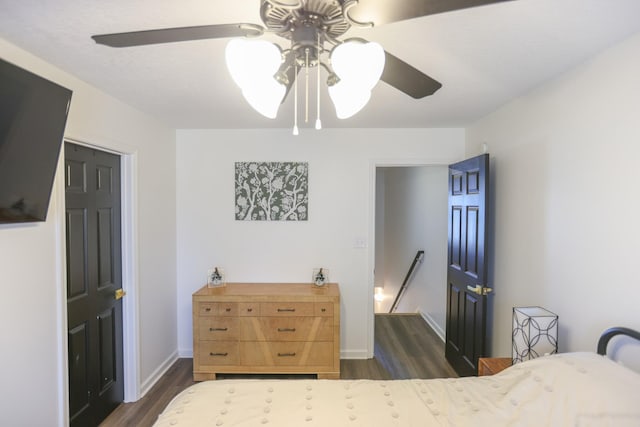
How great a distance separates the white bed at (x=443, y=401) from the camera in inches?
47.4

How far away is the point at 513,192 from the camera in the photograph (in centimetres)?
243

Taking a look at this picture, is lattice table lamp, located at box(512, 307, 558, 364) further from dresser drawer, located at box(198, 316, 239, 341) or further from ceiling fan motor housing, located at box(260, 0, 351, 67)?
dresser drawer, located at box(198, 316, 239, 341)

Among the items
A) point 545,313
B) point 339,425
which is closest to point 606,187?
point 545,313

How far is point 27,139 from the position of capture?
57.0 inches

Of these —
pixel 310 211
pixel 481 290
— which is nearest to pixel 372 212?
pixel 310 211

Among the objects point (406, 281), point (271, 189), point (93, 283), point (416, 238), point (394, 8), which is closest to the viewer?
point (394, 8)

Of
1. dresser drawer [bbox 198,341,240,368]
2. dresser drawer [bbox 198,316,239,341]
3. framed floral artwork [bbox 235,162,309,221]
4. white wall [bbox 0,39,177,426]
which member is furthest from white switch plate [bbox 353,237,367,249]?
white wall [bbox 0,39,177,426]

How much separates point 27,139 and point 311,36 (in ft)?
4.54

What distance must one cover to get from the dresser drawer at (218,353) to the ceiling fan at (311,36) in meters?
2.49

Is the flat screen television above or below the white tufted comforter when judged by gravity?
above

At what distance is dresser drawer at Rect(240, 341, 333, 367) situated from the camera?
2936 millimetres

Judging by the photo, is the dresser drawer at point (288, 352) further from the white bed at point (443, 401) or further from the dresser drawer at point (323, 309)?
the white bed at point (443, 401)

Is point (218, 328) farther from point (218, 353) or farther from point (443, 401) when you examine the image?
point (443, 401)

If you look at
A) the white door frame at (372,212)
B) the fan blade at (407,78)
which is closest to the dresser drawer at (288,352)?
the white door frame at (372,212)
